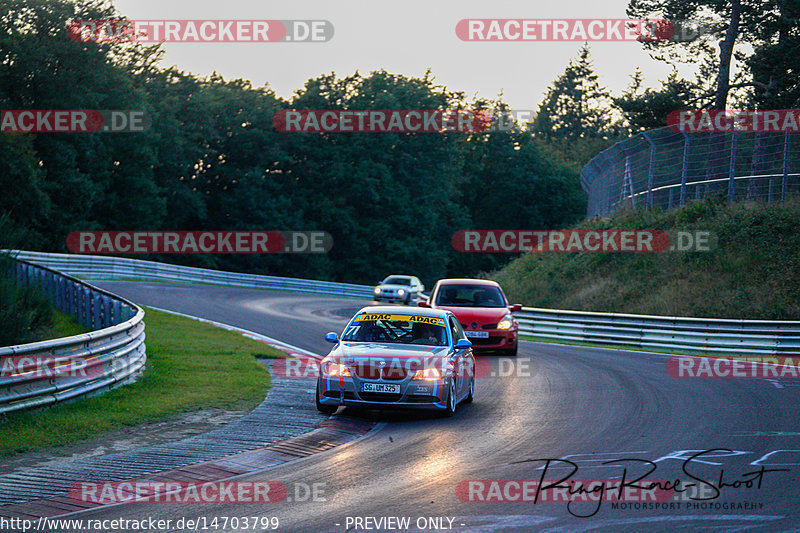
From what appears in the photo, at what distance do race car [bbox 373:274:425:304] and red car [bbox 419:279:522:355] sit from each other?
21.0 m

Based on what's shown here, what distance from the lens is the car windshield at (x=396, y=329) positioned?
1286 centimetres

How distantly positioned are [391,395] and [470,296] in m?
9.83

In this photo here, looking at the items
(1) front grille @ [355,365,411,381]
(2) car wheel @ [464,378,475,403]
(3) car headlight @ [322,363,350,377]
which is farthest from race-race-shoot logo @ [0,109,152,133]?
(1) front grille @ [355,365,411,381]

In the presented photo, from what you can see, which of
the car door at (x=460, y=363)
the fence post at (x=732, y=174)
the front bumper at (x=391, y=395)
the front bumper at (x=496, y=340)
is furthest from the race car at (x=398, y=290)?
the front bumper at (x=391, y=395)

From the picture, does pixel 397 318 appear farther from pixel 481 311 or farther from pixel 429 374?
pixel 481 311

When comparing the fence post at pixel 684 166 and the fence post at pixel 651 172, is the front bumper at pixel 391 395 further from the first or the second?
the fence post at pixel 651 172

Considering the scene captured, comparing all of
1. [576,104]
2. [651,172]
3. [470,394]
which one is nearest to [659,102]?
[651,172]

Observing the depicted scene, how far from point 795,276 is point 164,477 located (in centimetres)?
2337

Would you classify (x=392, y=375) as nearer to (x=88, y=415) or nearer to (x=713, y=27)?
(x=88, y=415)

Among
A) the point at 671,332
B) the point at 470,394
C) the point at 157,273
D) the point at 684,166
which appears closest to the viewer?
the point at 470,394

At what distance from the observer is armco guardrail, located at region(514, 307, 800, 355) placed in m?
21.8

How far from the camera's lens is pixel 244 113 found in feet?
235

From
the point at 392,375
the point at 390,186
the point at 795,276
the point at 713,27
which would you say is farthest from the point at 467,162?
the point at 392,375

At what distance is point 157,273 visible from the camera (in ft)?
148
